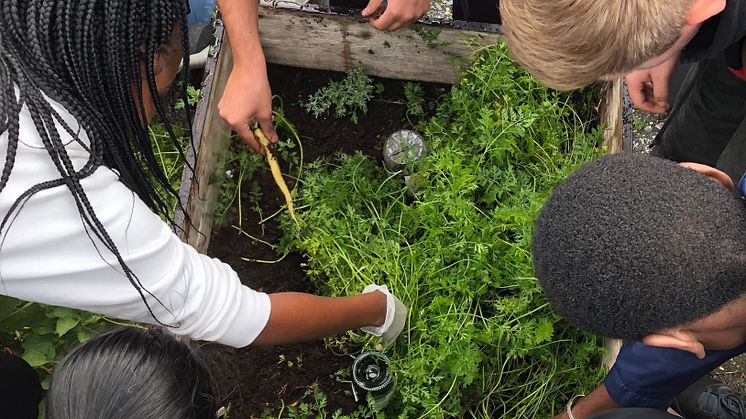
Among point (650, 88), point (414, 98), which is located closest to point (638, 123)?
point (650, 88)

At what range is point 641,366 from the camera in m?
1.68

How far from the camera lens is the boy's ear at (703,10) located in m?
1.35

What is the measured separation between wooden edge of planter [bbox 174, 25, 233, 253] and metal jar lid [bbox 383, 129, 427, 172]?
694 millimetres

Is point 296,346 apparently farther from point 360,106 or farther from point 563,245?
point 563,245

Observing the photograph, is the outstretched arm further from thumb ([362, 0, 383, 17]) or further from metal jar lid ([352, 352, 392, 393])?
metal jar lid ([352, 352, 392, 393])

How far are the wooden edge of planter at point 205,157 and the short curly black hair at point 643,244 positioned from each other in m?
1.32

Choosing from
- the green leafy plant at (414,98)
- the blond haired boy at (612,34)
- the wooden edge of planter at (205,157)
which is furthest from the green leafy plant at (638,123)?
the wooden edge of planter at (205,157)

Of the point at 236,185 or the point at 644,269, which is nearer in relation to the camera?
the point at 644,269

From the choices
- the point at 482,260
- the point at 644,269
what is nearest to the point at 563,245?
the point at 644,269

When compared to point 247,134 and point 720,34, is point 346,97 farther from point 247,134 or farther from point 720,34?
point 720,34

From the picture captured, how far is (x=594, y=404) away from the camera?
1.85 m

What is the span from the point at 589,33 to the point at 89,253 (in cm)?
116

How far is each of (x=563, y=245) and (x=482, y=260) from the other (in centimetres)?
82

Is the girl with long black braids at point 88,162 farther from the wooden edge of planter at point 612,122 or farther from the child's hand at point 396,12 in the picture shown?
the wooden edge of planter at point 612,122
